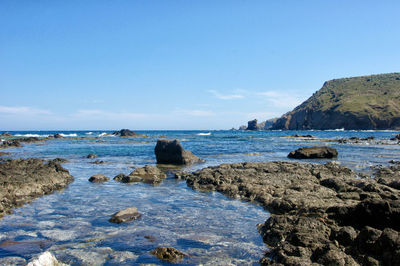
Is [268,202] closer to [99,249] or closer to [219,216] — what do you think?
[219,216]

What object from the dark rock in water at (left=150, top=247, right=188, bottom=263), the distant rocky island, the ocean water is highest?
the distant rocky island

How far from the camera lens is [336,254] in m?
6.17

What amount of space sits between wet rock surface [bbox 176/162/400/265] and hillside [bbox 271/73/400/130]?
156 m

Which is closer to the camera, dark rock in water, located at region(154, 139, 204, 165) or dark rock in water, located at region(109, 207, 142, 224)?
dark rock in water, located at region(109, 207, 142, 224)

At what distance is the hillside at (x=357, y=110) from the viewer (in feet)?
479

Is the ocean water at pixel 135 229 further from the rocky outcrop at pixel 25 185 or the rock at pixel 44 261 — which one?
the rock at pixel 44 261

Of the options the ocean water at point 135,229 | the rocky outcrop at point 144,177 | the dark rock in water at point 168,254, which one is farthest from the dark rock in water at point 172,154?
the dark rock in water at point 168,254

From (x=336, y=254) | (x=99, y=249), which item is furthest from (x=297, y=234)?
(x=99, y=249)

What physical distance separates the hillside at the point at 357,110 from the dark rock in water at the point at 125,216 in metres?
163

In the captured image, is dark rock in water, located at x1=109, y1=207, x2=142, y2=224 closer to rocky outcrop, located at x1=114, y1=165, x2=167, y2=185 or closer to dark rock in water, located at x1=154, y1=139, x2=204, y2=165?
rocky outcrop, located at x1=114, y1=165, x2=167, y2=185

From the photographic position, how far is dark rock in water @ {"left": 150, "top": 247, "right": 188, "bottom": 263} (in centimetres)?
679

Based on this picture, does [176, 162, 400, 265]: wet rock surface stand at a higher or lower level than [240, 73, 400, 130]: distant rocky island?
lower

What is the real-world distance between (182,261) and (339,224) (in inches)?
201

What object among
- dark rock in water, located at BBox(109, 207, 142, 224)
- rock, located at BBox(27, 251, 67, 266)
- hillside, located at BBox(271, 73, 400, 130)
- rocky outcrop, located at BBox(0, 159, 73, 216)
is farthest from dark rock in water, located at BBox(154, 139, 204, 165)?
Answer: hillside, located at BBox(271, 73, 400, 130)
